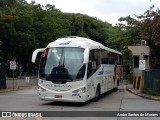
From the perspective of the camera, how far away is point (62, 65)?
66.6 ft

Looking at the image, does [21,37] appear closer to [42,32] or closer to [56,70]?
[42,32]

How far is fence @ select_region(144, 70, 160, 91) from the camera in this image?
96.4 ft

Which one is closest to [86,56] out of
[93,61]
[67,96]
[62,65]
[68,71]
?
[68,71]

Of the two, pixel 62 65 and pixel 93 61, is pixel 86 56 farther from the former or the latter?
pixel 93 61

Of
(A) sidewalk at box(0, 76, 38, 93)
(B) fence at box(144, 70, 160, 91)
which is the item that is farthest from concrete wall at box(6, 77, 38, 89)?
(B) fence at box(144, 70, 160, 91)

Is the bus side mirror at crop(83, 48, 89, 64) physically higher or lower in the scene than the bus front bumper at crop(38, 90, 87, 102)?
higher

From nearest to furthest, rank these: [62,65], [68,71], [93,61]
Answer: [68,71] < [62,65] < [93,61]

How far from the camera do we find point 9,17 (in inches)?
1469

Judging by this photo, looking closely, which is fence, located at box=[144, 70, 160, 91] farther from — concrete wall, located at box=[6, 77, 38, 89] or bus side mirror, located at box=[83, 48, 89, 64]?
concrete wall, located at box=[6, 77, 38, 89]

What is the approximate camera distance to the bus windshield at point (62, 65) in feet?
66.1

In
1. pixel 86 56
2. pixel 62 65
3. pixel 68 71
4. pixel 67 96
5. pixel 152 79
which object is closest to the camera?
pixel 67 96

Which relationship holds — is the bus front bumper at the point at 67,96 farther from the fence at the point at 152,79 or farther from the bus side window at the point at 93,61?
the fence at the point at 152,79

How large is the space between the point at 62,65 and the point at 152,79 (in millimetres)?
11433

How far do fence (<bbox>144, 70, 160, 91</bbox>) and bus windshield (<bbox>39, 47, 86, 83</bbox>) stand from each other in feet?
33.9
